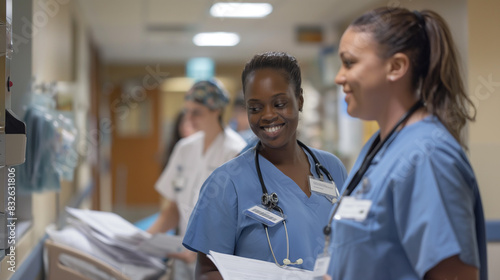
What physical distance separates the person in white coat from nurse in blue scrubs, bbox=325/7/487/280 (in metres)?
1.45

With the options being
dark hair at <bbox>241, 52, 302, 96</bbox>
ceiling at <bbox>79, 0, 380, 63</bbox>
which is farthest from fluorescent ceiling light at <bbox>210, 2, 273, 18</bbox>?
dark hair at <bbox>241, 52, 302, 96</bbox>

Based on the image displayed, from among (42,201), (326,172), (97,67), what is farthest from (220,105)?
(97,67)

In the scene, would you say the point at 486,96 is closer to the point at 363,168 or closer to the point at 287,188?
the point at 287,188

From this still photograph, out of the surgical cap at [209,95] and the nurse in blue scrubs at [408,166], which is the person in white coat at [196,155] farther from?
the nurse in blue scrubs at [408,166]

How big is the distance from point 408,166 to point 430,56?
0.21 meters

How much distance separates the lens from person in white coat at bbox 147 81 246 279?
2490 millimetres

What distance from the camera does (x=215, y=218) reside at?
1.29m

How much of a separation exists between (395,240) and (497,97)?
2073 millimetres

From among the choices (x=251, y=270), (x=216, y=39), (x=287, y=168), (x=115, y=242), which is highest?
(x=216, y=39)

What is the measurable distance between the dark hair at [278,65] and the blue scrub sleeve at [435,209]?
1.66 feet

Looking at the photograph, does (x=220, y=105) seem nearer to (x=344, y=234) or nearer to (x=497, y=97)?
(x=497, y=97)

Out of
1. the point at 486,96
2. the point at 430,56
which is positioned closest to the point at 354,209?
the point at 430,56

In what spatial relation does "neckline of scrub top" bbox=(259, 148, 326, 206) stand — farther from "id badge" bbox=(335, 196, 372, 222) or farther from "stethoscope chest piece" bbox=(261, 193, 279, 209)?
"id badge" bbox=(335, 196, 372, 222)

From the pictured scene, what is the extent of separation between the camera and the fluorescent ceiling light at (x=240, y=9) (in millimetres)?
4555
